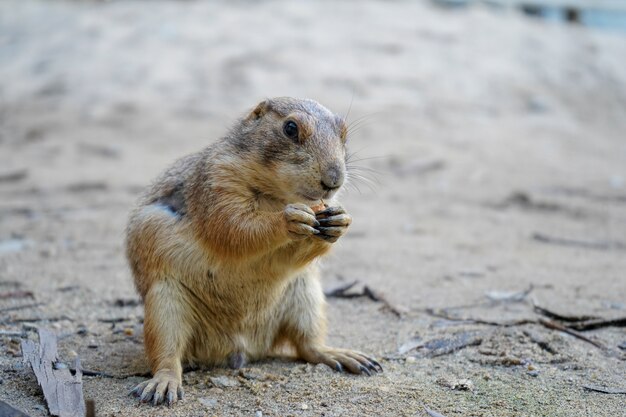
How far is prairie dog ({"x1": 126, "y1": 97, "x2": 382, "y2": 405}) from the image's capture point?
13.2ft

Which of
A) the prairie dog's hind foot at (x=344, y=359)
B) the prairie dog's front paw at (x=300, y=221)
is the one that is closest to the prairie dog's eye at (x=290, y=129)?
the prairie dog's front paw at (x=300, y=221)

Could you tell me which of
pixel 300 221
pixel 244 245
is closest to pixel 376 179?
pixel 244 245

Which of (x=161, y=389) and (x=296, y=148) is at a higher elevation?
(x=296, y=148)

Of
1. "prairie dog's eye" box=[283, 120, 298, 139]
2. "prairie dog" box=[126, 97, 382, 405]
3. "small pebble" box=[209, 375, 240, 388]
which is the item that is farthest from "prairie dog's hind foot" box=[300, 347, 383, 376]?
"prairie dog's eye" box=[283, 120, 298, 139]

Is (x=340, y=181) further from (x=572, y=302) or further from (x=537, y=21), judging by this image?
(x=537, y=21)

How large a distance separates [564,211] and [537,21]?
768 cm

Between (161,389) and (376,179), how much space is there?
489 centimetres

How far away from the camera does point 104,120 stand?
11625 millimetres

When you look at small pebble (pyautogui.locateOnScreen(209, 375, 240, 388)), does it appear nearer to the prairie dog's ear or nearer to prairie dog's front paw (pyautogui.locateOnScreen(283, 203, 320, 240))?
prairie dog's front paw (pyautogui.locateOnScreen(283, 203, 320, 240))

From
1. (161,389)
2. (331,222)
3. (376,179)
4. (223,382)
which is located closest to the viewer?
(161,389)

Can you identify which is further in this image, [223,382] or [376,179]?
[376,179]

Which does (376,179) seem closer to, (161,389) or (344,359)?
(344,359)

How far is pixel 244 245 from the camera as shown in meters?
4.09

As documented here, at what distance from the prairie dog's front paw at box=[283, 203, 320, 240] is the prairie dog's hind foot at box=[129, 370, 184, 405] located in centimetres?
93
